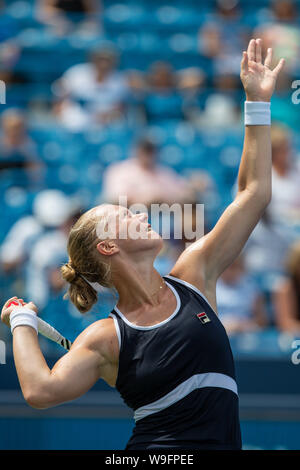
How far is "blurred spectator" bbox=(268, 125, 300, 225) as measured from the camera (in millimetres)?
6254

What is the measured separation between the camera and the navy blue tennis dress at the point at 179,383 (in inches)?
102

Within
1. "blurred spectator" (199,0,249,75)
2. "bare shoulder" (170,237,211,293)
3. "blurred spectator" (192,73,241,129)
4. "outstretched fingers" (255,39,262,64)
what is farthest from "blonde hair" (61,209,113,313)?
"blurred spectator" (199,0,249,75)

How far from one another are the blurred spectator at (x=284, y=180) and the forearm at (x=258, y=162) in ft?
11.1

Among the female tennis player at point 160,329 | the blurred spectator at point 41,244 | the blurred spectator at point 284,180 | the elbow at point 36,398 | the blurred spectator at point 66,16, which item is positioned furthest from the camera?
the blurred spectator at point 66,16

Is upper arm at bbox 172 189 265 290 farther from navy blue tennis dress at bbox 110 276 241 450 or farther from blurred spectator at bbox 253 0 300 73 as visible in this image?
blurred spectator at bbox 253 0 300 73

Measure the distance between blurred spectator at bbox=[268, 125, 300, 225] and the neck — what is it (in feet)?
11.6

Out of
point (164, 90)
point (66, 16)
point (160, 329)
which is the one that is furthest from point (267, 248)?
point (66, 16)

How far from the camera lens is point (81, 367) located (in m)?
2.51

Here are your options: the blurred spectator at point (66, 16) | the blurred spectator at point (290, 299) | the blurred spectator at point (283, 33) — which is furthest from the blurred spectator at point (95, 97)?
the blurred spectator at point (290, 299)

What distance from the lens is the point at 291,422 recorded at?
4625 millimetres

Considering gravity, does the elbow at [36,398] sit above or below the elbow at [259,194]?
below

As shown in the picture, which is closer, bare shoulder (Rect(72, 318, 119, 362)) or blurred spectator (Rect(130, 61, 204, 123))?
bare shoulder (Rect(72, 318, 119, 362))

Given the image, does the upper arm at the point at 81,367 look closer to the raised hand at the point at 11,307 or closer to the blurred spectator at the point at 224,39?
the raised hand at the point at 11,307

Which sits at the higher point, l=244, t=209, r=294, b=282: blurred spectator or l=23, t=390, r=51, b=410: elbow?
l=244, t=209, r=294, b=282: blurred spectator
